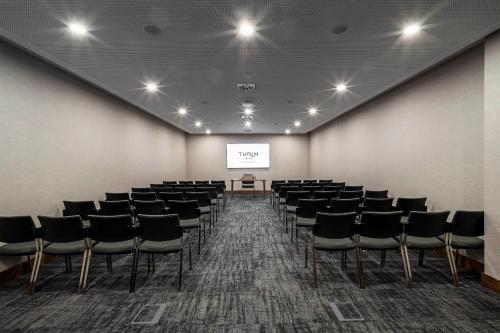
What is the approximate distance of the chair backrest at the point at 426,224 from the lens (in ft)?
9.50

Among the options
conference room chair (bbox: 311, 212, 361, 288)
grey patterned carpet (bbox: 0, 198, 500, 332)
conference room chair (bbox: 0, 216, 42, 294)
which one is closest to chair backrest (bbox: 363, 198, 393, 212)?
grey patterned carpet (bbox: 0, 198, 500, 332)

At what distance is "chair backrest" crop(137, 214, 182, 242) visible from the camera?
285 cm

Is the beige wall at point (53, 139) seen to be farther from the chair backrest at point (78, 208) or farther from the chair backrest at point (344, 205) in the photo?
the chair backrest at point (344, 205)

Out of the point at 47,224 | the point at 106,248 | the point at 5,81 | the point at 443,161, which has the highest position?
the point at 5,81

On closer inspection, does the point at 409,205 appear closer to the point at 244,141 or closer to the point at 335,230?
the point at 335,230

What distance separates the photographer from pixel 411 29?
305 cm

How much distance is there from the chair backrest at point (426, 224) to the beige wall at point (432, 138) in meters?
1.21

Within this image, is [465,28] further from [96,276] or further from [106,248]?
[96,276]

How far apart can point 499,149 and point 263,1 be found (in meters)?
3.23

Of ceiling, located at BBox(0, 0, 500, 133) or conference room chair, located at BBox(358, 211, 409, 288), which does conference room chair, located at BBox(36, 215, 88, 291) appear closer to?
ceiling, located at BBox(0, 0, 500, 133)

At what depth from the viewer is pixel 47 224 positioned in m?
2.80

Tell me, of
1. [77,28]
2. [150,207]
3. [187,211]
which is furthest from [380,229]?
[77,28]

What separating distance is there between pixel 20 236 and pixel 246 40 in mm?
3726

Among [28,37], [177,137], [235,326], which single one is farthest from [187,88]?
[177,137]
